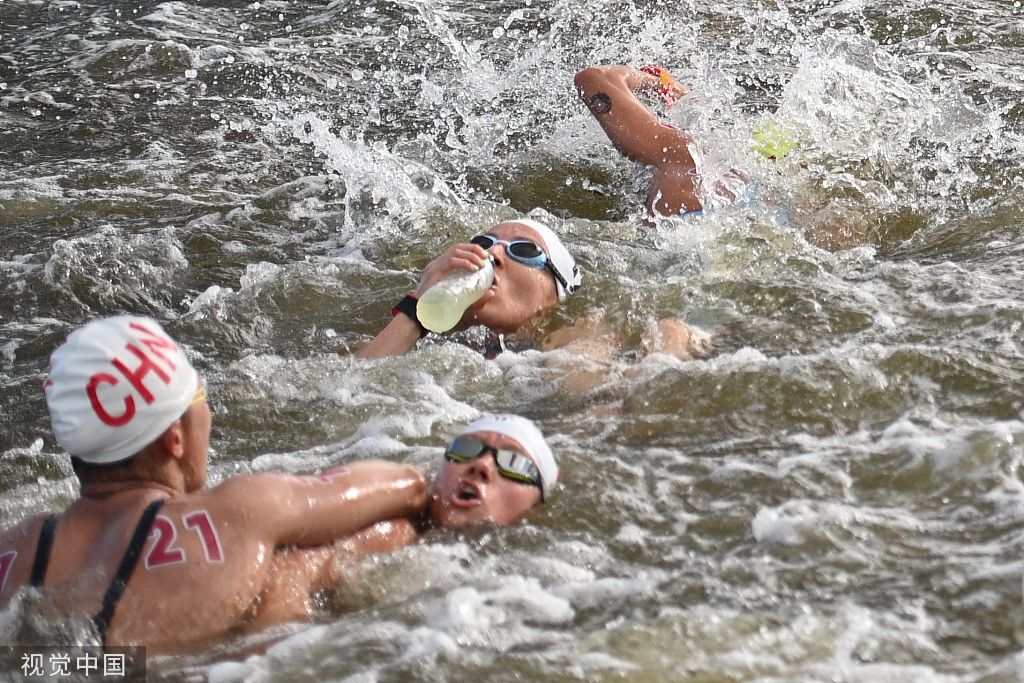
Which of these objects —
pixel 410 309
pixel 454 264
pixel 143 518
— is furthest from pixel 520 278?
pixel 143 518

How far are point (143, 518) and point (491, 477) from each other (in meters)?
1.36

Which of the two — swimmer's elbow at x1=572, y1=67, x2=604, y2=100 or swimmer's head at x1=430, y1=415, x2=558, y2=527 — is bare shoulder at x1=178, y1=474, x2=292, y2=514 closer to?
swimmer's head at x1=430, y1=415, x2=558, y2=527

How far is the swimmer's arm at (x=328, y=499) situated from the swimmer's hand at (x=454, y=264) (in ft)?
4.91

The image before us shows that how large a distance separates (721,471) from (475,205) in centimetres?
360

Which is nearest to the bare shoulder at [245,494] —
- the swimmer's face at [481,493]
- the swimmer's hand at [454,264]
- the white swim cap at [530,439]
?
the swimmer's face at [481,493]

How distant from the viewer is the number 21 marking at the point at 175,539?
353 cm

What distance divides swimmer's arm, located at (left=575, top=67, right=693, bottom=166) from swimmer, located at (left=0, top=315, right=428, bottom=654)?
14.1 feet

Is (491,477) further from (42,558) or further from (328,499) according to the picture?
(42,558)

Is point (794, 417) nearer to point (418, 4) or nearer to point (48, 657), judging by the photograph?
point (48, 657)

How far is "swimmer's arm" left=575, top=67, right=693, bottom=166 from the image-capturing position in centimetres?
746

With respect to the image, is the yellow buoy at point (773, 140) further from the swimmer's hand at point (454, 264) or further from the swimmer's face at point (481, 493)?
the swimmer's face at point (481, 493)

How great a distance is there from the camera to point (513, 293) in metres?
6.01

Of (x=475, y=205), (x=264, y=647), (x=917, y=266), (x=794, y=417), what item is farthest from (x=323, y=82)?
(x=264, y=647)

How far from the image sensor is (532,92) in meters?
9.62
